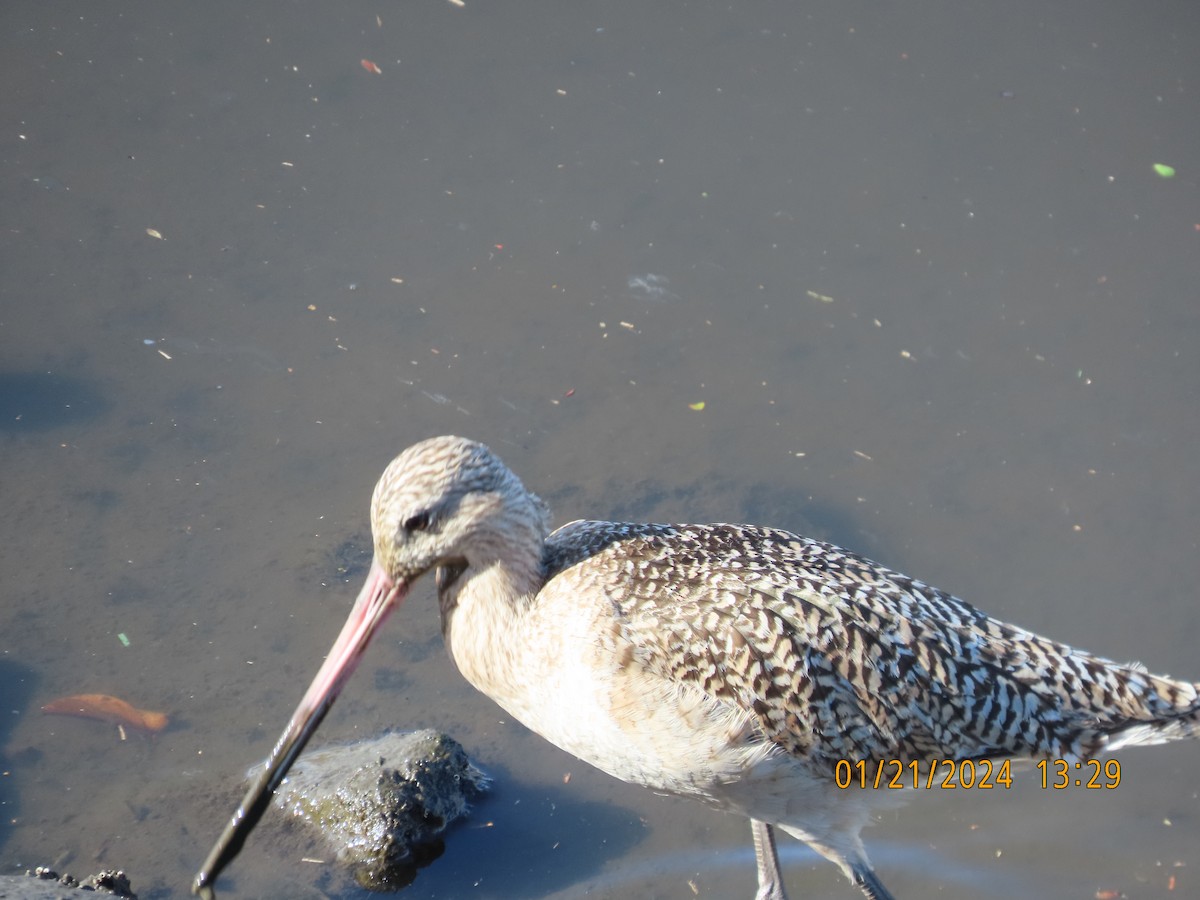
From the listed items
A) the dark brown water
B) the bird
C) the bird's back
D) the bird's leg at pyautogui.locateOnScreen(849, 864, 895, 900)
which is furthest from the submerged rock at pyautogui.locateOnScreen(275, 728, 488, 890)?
the bird's leg at pyautogui.locateOnScreen(849, 864, 895, 900)

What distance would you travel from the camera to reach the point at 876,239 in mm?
8070

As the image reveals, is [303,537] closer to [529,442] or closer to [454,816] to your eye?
[529,442]

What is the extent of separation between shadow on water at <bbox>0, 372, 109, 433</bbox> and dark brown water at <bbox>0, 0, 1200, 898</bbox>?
22mm

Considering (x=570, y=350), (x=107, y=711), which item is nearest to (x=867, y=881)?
(x=107, y=711)

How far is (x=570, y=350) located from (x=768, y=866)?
3456mm

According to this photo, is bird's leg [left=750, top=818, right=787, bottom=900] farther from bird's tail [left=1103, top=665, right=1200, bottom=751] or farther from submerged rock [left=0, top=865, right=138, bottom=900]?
submerged rock [left=0, top=865, right=138, bottom=900]

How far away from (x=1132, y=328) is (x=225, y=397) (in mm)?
5561

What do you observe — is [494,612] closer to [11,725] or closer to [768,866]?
[768,866]

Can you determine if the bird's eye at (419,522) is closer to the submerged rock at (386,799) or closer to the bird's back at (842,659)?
the bird's back at (842,659)

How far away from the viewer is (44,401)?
6777 mm

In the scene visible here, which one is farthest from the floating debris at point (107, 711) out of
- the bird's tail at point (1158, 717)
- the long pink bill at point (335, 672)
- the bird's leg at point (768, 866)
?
the bird's tail at point (1158, 717)

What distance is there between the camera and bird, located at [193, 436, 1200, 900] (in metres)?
4.16

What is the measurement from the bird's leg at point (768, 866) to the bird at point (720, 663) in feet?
1.47

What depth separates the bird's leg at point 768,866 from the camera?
16.4ft
